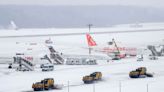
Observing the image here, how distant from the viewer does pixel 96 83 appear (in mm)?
28734

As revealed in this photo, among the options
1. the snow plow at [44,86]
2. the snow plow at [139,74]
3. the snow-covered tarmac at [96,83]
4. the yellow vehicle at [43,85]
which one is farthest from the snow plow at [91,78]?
the yellow vehicle at [43,85]

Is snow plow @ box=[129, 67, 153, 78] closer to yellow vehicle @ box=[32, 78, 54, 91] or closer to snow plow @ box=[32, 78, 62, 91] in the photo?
snow plow @ box=[32, 78, 62, 91]

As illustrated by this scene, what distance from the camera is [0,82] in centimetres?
3000

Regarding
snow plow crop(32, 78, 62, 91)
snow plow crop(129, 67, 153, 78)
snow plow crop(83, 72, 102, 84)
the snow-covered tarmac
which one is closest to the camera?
the snow-covered tarmac

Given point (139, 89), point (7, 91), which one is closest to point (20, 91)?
point (7, 91)

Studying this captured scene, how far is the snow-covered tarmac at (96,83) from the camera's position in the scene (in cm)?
2583

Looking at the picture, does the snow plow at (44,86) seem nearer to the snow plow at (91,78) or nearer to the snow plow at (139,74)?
the snow plow at (91,78)

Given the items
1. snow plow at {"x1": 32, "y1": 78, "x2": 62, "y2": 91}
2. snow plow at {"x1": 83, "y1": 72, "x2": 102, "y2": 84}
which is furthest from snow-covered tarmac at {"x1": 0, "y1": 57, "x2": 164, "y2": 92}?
snow plow at {"x1": 32, "y1": 78, "x2": 62, "y2": 91}

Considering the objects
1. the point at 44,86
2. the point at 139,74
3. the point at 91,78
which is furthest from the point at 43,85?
the point at 139,74

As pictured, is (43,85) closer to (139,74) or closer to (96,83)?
(96,83)

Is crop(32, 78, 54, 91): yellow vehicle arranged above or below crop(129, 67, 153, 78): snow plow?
below

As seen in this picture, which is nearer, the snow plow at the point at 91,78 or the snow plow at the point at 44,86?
the snow plow at the point at 44,86

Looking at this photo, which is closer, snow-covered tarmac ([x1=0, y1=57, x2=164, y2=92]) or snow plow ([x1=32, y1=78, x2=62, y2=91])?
snow-covered tarmac ([x1=0, y1=57, x2=164, y2=92])

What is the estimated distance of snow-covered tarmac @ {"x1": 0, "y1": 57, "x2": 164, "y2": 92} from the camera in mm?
25828
